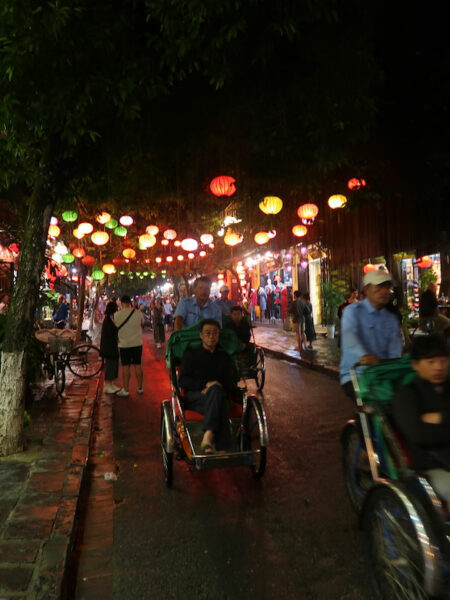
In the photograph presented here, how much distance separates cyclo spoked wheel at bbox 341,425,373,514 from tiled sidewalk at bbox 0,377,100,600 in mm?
2232

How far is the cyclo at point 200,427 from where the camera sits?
4.39 meters

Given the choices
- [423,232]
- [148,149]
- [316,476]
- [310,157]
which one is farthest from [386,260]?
[316,476]

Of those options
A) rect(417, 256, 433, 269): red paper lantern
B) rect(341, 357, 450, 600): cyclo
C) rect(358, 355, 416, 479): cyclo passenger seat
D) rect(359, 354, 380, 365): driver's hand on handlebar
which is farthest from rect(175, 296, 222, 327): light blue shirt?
rect(417, 256, 433, 269): red paper lantern

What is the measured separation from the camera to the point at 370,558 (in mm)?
2762

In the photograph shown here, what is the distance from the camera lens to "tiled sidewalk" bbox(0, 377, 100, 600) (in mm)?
2938

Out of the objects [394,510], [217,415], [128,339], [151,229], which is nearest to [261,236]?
[151,229]

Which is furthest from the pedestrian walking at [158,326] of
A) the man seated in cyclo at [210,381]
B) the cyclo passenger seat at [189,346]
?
the man seated in cyclo at [210,381]

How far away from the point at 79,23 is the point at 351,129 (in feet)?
15.0

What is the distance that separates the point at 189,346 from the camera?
5367 millimetres

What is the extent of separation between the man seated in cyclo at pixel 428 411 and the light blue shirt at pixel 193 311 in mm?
4041

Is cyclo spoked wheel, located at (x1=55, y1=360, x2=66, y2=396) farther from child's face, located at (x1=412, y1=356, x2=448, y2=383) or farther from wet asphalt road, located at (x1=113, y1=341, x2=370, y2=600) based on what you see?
child's face, located at (x1=412, y1=356, x2=448, y2=383)

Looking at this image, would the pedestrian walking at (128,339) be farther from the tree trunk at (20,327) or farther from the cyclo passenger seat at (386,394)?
the cyclo passenger seat at (386,394)

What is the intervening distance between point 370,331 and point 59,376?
695 centimetres

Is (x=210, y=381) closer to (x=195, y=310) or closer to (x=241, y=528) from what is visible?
(x=241, y=528)
